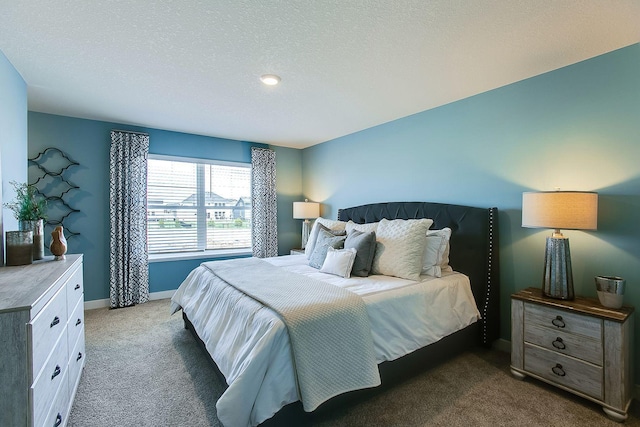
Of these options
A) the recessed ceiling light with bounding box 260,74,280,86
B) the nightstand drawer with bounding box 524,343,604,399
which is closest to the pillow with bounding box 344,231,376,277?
the nightstand drawer with bounding box 524,343,604,399

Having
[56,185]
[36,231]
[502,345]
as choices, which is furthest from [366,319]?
[56,185]

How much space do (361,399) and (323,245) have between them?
1409 millimetres

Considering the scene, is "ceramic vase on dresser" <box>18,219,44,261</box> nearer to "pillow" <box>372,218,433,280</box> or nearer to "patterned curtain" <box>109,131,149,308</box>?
"patterned curtain" <box>109,131,149,308</box>

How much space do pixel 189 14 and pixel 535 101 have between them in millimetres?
2717

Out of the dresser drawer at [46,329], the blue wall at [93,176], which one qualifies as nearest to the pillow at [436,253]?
the dresser drawer at [46,329]

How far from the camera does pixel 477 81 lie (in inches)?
100

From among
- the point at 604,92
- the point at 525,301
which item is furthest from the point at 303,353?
the point at 604,92

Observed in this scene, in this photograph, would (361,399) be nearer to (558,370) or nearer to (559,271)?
(558,370)

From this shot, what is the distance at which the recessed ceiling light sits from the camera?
2.45 metres

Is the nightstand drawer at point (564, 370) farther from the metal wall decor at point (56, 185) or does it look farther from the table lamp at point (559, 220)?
the metal wall decor at point (56, 185)

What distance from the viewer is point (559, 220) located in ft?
6.39

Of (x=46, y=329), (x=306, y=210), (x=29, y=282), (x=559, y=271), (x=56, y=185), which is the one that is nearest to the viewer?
(x=46, y=329)

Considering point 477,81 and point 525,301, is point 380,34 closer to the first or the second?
point 477,81

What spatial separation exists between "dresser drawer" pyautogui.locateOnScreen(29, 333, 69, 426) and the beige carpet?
409 mm
